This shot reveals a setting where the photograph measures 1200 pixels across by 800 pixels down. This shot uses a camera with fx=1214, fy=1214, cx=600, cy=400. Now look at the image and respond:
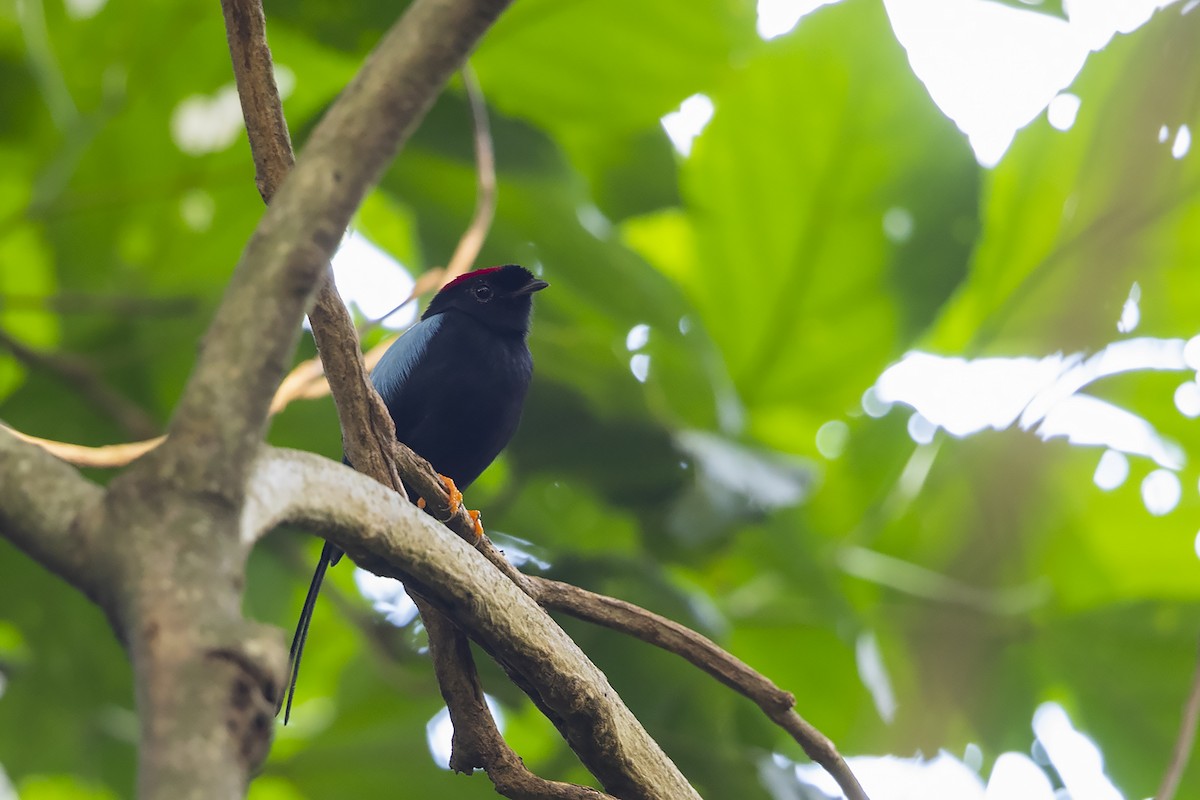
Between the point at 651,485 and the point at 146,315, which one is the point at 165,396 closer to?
the point at 146,315

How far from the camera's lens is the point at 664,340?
3.43 metres

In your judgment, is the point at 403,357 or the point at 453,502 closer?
the point at 453,502

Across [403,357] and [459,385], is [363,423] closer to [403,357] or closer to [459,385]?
[459,385]

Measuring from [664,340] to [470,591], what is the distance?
2.01 m

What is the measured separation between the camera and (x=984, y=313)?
4.01 meters

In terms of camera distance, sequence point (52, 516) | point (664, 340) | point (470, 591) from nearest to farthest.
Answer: point (52, 516) → point (470, 591) → point (664, 340)

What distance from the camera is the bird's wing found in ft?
10.1

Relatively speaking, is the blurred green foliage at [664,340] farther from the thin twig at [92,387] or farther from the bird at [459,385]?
the bird at [459,385]

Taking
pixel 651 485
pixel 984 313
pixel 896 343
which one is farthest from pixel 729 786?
pixel 984 313

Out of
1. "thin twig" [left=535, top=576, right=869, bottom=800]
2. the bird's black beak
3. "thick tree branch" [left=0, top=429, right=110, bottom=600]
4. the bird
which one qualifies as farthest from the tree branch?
the bird's black beak

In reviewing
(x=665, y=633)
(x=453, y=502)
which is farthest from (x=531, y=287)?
(x=665, y=633)

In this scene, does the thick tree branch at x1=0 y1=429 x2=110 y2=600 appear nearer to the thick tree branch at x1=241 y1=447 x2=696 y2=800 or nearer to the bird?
the thick tree branch at x1=241 y1=447 x2=696 y2=800

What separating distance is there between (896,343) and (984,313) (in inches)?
13.7

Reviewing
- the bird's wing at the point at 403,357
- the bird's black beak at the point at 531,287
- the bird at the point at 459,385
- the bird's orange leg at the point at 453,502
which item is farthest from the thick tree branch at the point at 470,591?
the bird's black beak at the point at 531,287
